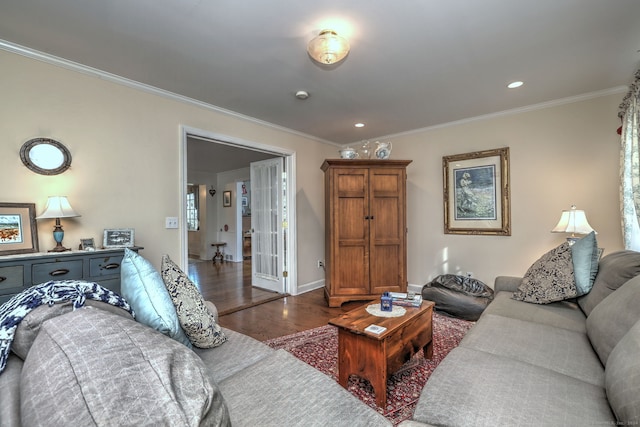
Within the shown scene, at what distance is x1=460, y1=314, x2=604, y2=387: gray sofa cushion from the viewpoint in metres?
1.28

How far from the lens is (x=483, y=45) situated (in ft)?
6.90

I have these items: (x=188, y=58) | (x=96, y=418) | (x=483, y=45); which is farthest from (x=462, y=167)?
(x=96, y=418)

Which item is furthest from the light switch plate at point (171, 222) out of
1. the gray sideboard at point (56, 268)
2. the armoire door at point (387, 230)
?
the armoire door at point (387, 230)

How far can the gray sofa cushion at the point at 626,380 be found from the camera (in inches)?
32.7

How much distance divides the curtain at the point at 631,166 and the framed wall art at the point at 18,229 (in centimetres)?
454

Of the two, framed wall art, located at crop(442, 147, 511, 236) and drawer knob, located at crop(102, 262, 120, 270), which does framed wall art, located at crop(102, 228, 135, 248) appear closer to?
drawer knob, located at crop(102, 262, 120, 270)

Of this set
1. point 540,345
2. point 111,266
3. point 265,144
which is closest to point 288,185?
point 265,144

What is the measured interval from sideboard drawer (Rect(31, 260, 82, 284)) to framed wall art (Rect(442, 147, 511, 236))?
4.02 metres

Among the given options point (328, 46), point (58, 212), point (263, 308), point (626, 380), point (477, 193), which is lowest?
point (263, 308)

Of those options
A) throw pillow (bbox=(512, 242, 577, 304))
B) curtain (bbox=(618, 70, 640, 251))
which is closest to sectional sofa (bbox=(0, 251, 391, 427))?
throw pillow (bbox=(512, 242, 577, 304))

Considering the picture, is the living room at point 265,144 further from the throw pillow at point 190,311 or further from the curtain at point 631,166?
the throw pillow at point 190,311

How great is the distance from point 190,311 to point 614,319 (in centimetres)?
206

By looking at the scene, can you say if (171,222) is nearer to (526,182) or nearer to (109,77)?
(109,77)

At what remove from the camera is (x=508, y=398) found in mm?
1062
